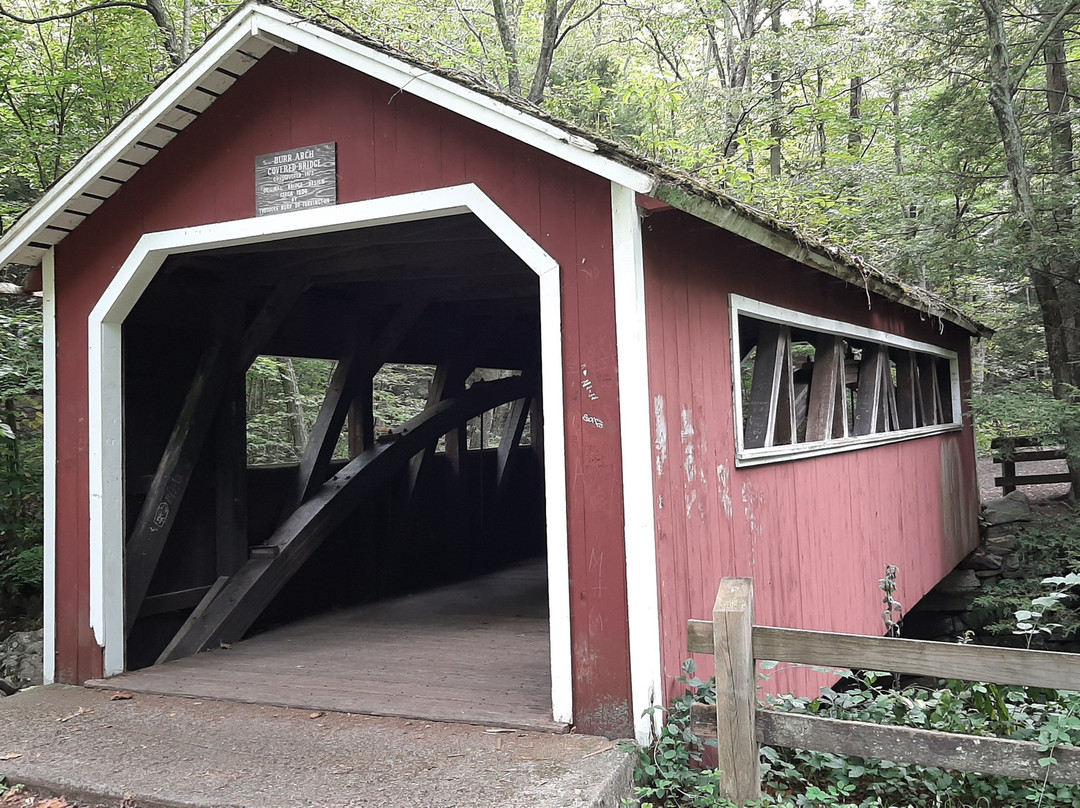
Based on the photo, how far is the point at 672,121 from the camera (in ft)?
57.7

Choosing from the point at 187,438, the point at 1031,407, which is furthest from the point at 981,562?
the point at 187,438

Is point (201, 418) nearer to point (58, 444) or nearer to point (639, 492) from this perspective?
point (58, 444)

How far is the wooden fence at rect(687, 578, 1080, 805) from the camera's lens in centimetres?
319

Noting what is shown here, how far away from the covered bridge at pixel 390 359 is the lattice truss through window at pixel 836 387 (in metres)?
0.04

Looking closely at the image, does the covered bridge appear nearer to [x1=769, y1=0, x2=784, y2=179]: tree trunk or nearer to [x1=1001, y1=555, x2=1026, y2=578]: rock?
[x1=1001, y1=555, x2=1026, y2=578]: rock

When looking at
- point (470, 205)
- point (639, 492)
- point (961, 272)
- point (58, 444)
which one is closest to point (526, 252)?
point (470, 205)

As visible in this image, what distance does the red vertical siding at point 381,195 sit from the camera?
4277 mm

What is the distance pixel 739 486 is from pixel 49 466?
4333 millimetres

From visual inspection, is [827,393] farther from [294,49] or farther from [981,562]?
[981,562]

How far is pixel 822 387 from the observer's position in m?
7.01

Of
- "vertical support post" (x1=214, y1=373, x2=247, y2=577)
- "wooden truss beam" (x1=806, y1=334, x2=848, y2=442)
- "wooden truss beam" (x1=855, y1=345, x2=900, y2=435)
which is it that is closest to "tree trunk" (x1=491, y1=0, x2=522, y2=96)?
"wooden truss beam" (x1=855, y1=345, x2=900, y2=435)

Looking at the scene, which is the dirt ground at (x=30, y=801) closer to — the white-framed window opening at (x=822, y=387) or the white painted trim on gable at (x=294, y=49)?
the white painted trim on gable at (x=294, y=49)

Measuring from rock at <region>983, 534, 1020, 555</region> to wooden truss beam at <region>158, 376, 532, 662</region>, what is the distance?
8.06 m

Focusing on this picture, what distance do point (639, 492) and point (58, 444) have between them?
3863mm
